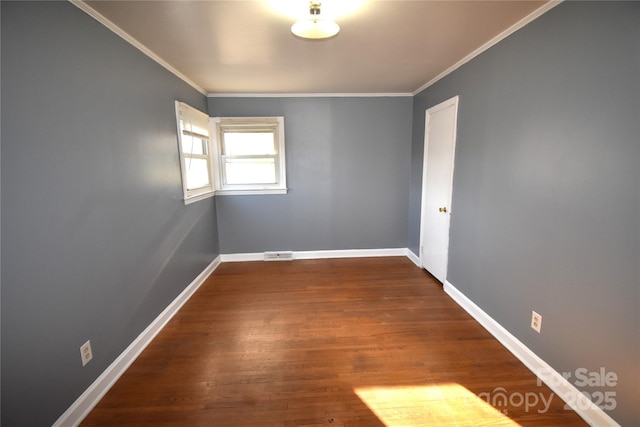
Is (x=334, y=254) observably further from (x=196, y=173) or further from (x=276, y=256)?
(x=196, y=173)

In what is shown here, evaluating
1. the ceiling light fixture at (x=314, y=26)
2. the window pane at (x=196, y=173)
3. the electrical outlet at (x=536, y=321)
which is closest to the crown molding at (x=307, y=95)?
the window pane at (x=196, y=173)

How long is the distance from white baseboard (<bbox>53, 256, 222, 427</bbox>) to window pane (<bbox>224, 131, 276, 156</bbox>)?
2015 millimetres

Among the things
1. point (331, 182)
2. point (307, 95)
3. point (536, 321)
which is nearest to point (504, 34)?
point (536, 321)

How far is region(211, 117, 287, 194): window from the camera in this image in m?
3.82

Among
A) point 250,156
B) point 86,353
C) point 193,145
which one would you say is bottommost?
point 86,353

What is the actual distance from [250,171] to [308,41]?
7.11 feet

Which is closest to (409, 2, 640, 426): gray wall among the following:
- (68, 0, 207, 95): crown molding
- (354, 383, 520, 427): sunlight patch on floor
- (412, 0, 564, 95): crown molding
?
(412, 0, 564, 95): crown molding

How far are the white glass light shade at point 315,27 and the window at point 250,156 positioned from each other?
2.14 meters

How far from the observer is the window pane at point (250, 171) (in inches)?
155

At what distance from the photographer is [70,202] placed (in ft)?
4.96

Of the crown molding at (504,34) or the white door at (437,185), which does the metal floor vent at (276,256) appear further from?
the crown molding at (504,34)

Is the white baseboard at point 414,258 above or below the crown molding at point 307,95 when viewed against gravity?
below

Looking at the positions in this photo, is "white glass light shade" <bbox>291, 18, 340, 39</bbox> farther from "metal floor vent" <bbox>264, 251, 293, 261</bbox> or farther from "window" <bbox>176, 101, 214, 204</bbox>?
"metal floor vent" <bbox>264, 251, 293, 261</bbox>

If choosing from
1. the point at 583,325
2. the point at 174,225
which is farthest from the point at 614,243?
the point at 174,225
